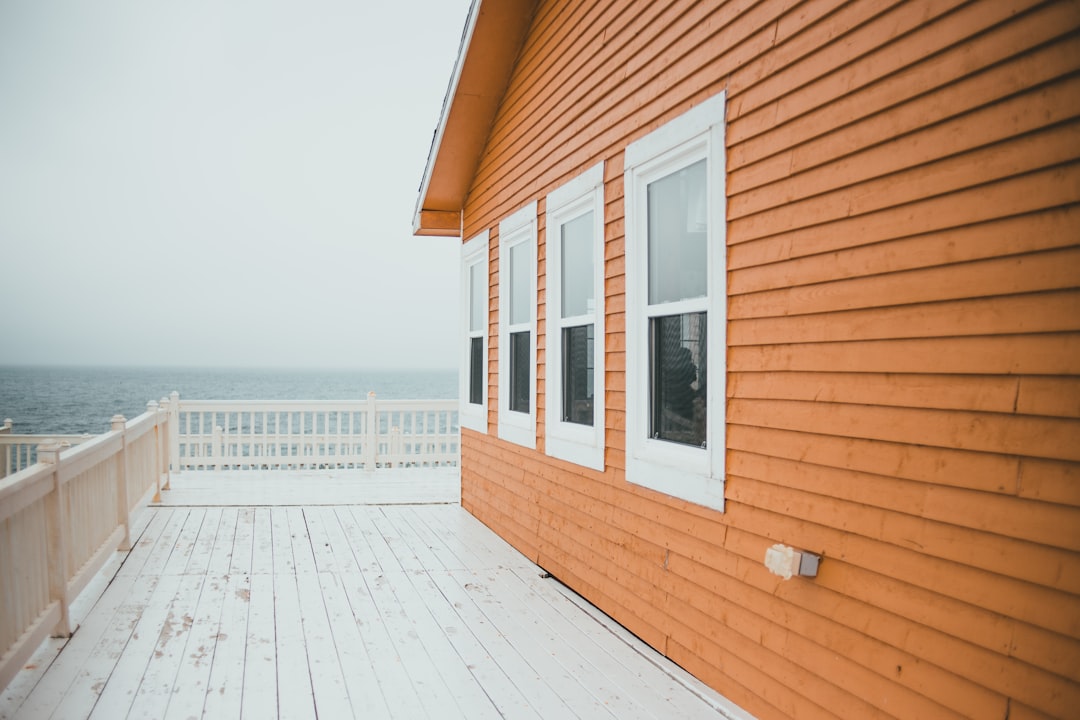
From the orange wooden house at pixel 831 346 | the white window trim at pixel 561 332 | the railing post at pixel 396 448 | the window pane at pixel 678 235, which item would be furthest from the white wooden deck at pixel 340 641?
the railing post at pixel 396 448

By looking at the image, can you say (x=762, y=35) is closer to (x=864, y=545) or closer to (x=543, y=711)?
(x=864, y=545)

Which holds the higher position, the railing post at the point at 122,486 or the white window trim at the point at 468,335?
the white window trim at the point at 468,335

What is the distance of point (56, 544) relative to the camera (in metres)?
4.35

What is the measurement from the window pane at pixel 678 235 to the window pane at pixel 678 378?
15 centimetres

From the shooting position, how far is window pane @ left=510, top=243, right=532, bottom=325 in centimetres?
652

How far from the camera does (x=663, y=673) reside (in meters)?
3.77

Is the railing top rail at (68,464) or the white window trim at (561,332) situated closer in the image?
the railing top rail at (68,464)

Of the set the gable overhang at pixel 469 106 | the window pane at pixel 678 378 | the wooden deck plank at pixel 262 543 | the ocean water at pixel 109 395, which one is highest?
the gable overhang at pixel 469 106

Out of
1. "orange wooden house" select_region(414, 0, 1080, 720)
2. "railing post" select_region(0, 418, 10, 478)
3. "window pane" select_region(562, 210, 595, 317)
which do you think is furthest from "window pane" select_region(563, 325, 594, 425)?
"railing post" select_region(0, 418, 10, 478)

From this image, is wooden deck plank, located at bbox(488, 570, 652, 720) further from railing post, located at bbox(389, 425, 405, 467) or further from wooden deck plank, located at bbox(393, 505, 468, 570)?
railing post, located at bbox(389, 425, 405, 467)

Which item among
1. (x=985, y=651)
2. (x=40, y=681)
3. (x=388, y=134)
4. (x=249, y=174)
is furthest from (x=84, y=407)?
(x=985, y=651)

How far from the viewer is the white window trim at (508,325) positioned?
240 inches

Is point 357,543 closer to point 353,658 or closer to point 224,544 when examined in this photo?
point 224,544

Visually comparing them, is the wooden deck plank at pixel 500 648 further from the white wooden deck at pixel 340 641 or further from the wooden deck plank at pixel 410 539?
the wooden deck plank at pixel 410 539
